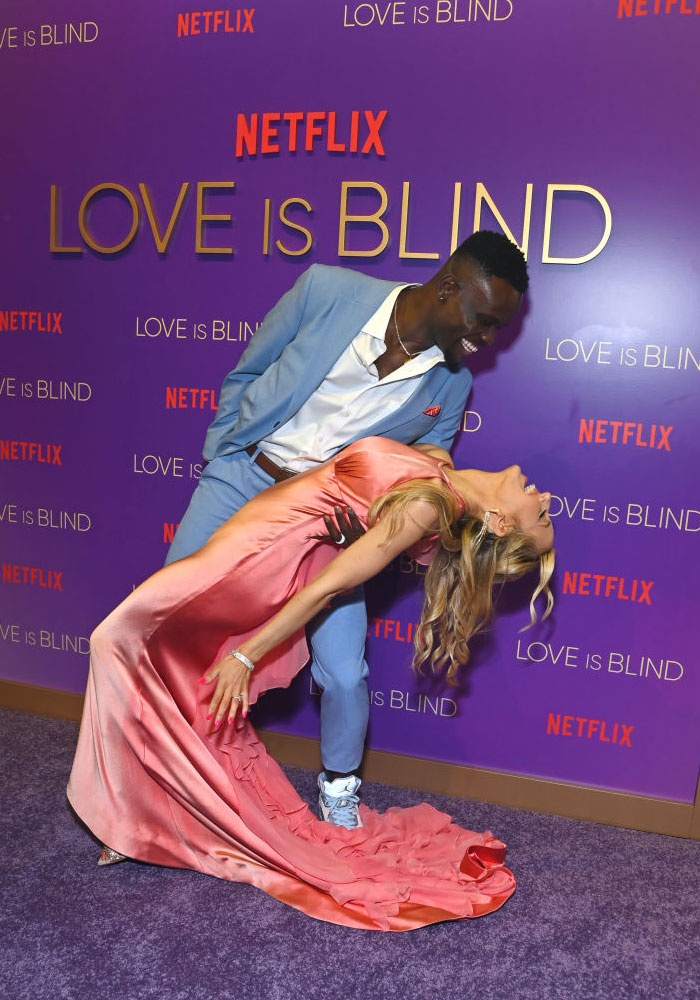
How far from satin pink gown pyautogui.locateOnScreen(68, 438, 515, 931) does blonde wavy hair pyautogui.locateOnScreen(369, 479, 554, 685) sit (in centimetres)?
Result: 8

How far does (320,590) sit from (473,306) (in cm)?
78

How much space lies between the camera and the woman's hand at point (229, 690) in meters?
2.00

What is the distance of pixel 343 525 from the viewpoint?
83.5 inches

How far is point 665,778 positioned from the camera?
100 inches

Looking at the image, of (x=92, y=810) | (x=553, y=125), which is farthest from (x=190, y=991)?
(x=553, y=125)

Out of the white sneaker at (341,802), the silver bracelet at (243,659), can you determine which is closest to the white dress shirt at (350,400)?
the silver bracelet at (243,659)

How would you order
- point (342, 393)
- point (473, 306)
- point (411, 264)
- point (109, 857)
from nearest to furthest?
1. point (473, 306)
2. point (109, 857)
3. point (342, 393)
4. point (411, 264)

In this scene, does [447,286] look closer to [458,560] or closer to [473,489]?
[473,489]

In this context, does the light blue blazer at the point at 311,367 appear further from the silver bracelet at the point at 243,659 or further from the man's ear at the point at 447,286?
the silver bracelet at the point at 243,659

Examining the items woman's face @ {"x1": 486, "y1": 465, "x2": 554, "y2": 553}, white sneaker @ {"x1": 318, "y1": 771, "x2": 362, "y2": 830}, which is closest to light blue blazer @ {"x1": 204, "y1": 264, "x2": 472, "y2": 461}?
woman's face @ {"x1": 486, "y1": 465, "x2": 554, "y2": 553}

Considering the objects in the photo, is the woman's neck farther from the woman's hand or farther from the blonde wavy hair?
the woman's hand

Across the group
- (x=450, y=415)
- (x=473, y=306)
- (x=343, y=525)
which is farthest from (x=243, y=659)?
(x=473, y=306)

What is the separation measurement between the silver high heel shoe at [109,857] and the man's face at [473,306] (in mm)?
1548

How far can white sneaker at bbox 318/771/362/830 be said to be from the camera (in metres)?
2.35
